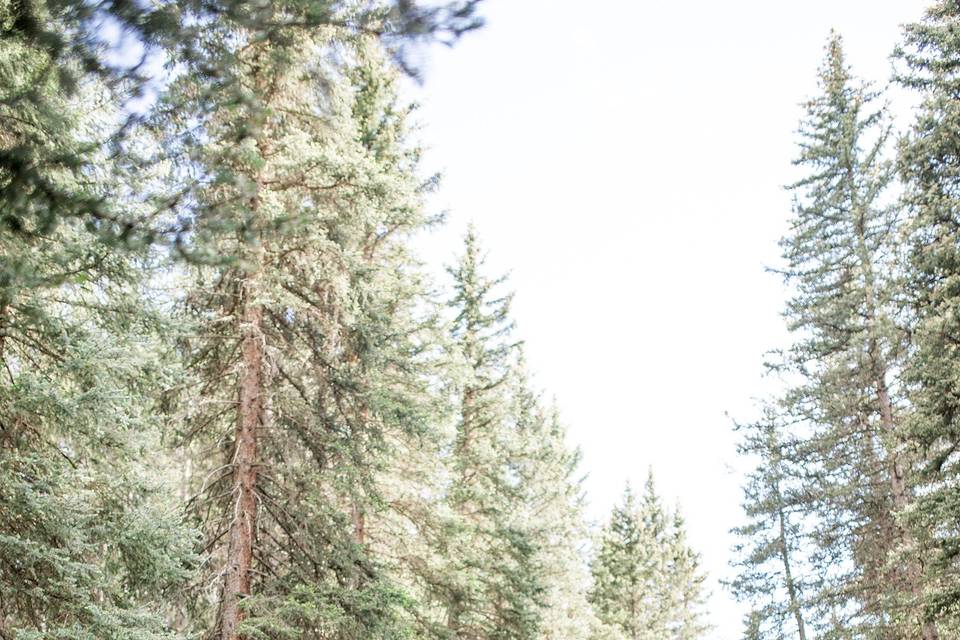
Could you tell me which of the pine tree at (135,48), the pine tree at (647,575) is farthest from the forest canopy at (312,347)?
the pine tree at (647,575)

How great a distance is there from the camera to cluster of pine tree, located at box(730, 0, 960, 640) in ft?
32.9

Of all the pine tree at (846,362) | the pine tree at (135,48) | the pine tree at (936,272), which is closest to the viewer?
the pine tree at (135,48)

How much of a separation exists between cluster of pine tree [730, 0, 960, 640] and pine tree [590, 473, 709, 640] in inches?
436

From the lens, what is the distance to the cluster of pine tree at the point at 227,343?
3.58 metres

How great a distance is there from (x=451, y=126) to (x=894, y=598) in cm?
1281

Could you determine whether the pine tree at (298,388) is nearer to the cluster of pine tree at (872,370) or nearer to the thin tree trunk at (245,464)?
the thin tree trunk at (245,464)

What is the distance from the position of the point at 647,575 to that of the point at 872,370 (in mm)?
20547

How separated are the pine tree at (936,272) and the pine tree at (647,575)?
2127cm

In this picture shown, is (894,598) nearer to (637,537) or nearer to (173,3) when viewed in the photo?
(173,3)

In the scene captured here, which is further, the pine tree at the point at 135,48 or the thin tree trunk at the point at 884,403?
the thin tree trunk at the point at 884,403

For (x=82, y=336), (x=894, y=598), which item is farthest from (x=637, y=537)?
(x=82, y=336)

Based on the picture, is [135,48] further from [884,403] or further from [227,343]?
[884,403]

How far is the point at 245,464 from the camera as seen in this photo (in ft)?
30.4

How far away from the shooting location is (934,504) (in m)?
9.42
